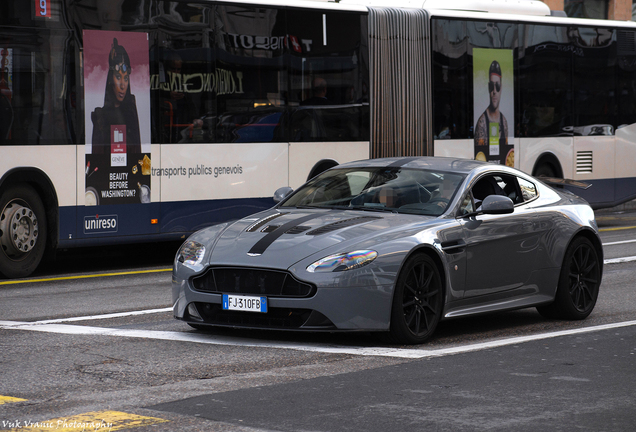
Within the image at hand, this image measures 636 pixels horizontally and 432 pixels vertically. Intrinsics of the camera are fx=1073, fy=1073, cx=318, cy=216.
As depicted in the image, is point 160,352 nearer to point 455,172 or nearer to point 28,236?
point 455,172

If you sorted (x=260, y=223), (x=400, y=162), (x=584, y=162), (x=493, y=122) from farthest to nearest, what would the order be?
(x=584, y=162) → (x=493, y=122) → (x=400, y=162) → (x=260, y=223)

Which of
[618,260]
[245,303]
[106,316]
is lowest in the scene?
[618,260]

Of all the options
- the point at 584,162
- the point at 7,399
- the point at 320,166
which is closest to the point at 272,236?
the point at 7,399

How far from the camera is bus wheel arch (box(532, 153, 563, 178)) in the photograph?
62.0 ft

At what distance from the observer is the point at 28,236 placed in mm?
12508

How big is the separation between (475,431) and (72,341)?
12.1 ft

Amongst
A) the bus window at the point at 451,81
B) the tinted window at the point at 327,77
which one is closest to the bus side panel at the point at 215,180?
the tinted window at the point at 327,77

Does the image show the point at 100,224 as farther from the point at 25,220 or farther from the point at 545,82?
the point at 545,82

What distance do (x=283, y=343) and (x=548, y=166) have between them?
489 inches

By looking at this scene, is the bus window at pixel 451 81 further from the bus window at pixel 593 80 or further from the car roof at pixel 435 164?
the car roof at pixel 435 164

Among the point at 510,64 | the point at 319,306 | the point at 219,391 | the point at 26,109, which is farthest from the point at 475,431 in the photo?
the point at 510,64

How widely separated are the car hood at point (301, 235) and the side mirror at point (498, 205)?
0.49 metres

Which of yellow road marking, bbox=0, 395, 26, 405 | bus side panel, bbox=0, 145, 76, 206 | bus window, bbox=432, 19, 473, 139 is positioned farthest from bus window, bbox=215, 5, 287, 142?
yellow road marking, bbox=0, 395, 26, 405

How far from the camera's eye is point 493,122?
18125 millimetres
